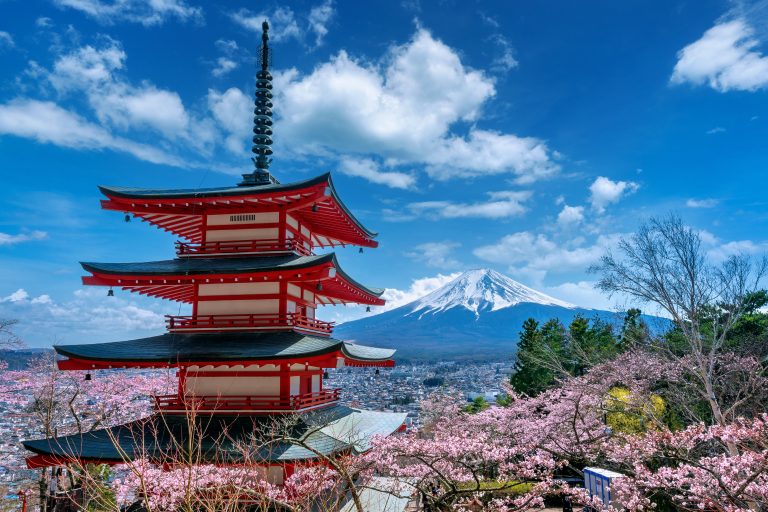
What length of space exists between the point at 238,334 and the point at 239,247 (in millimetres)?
2231

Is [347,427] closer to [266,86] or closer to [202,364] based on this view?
[202,364]

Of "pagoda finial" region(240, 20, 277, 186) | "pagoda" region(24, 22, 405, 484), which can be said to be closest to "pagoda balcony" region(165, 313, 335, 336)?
"pagoda" region(24, 22, 405, 484)

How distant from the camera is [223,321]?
11.9 meters

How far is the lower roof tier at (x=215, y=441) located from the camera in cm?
921

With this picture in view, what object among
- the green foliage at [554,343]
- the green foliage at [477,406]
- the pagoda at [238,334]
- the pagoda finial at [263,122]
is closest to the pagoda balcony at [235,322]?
the pagoda at [238,334]

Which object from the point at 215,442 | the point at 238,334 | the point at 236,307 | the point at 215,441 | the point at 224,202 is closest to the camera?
the point at 215,441

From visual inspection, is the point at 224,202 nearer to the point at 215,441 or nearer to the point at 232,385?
the point at 232,385

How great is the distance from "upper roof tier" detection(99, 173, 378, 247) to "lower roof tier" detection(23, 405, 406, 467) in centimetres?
487

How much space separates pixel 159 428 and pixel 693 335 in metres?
14.1

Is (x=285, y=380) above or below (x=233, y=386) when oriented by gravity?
above

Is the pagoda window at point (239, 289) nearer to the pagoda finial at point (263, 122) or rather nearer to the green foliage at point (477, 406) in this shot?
the pagoda finial at point (263, 122)

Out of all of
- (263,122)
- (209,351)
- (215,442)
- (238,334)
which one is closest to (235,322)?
(238,334)

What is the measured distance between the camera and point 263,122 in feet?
48.9

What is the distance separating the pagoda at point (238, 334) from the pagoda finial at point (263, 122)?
0.26ft
